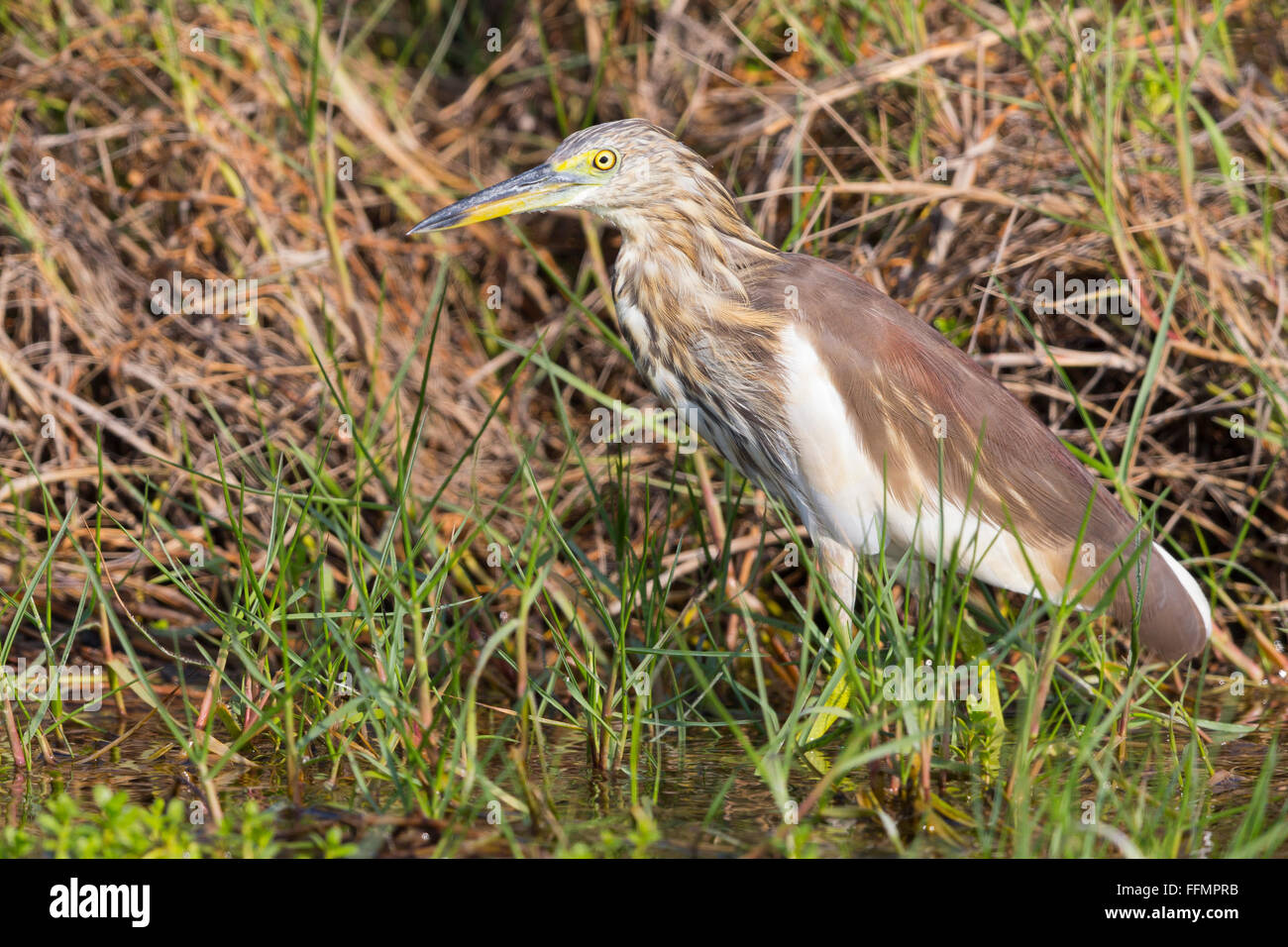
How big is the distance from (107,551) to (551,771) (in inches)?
69.9

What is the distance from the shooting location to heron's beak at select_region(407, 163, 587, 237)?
2881 millimetres

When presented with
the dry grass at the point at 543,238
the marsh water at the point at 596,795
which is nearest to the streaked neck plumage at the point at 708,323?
the dry grass at the point at 543,238

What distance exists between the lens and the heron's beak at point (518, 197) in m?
2.88

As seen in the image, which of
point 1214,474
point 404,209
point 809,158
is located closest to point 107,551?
point 404,209

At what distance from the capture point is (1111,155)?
3400 millimetres

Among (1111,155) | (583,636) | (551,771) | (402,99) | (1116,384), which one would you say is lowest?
(551,771)

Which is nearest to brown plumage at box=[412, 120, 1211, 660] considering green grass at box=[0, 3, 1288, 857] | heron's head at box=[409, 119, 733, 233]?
heron's head at box=[409, 119, 733, 233]

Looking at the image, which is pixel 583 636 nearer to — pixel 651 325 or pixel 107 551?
pixel 651 325

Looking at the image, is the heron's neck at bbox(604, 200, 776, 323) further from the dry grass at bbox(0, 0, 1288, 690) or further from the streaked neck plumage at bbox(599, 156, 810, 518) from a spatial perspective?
the dry grass at bbox(0, 0, 1288, 690)

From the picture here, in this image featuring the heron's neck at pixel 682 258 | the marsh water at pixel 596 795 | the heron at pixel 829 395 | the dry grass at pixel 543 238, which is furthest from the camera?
the dry grass at pixel 543 238

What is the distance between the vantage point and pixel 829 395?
9.15 feet

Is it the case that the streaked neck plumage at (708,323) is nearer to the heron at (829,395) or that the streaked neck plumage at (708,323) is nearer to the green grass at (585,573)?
the heron at (829,395)

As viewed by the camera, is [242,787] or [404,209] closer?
[242,787]

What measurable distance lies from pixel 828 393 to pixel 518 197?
77 centimetres
